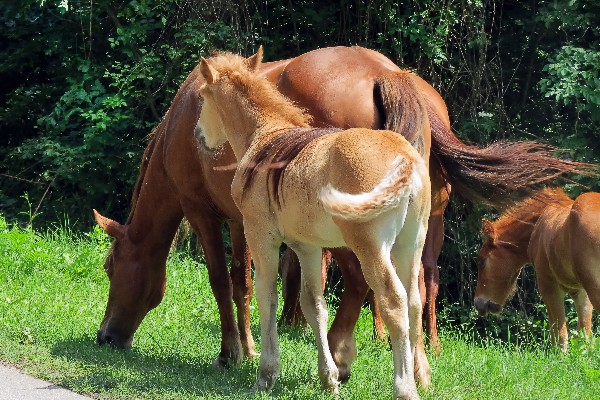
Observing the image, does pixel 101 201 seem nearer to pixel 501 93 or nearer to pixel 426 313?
pixel 501 93

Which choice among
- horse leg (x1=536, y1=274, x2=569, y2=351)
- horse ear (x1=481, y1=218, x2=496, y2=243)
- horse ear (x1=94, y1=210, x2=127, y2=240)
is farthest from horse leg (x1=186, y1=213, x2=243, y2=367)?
horse ear (x1=481, y1=218, x2=496, y2=243)

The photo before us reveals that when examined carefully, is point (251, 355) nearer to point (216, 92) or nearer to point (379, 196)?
point (216, 92)

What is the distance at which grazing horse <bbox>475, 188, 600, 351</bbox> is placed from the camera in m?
8.59

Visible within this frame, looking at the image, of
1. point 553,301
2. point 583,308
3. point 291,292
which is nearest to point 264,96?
point 291,292

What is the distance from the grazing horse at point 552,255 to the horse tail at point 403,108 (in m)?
1.92

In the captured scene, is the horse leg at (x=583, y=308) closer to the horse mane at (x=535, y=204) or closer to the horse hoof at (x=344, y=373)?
the horse mane at (x=535, y=204)

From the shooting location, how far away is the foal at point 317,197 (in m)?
4.87

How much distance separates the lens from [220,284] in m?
7.10

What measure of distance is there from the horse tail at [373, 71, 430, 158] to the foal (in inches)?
1.7

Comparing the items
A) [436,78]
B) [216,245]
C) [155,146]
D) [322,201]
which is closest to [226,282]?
[216,245]

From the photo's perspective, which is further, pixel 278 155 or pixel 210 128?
pixel 210 128

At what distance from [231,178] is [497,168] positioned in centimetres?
184

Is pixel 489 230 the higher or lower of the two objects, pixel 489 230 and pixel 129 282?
the lower

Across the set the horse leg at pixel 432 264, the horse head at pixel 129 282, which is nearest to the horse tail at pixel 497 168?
the horse leg at pixel 432 264
